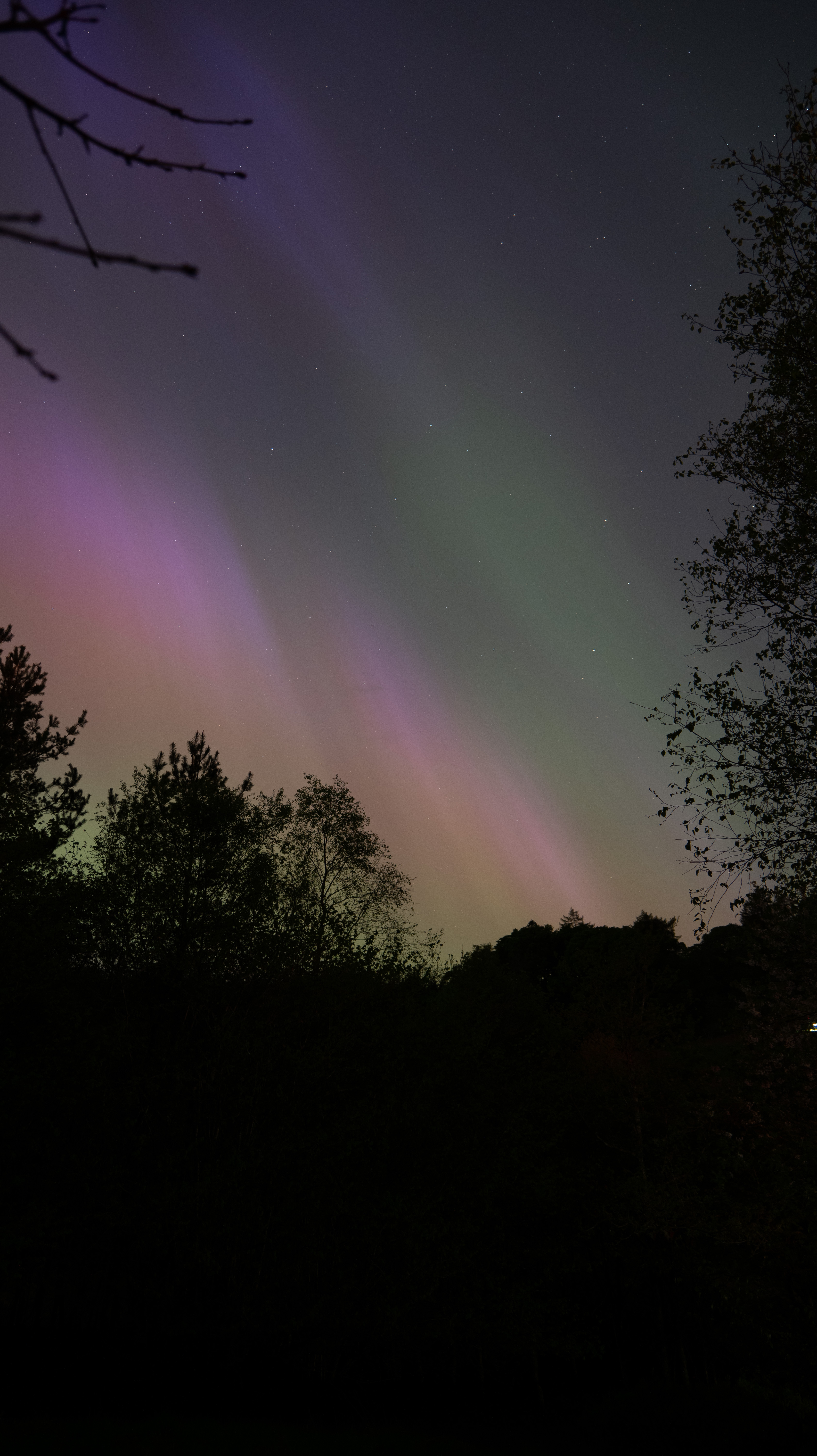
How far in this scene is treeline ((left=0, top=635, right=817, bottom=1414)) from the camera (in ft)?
47.7

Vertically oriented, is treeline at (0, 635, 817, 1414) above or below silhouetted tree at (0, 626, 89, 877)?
below

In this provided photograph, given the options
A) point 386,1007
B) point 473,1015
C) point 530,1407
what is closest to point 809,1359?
point 530,1407

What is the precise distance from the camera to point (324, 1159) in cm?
1608

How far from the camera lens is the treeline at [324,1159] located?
14.5 metres

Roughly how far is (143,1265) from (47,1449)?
378 centimetres

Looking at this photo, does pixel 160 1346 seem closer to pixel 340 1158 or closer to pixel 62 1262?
pixel 62 1262

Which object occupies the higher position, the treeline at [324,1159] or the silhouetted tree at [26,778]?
the silhouetted tree at [26,778]

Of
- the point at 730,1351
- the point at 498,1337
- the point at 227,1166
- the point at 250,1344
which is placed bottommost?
the point at 730,1351

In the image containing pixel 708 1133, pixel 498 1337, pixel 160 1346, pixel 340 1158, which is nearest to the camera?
pixel 160 1346

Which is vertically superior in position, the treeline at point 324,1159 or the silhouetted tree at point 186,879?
the silhouetted tree at point 186,879

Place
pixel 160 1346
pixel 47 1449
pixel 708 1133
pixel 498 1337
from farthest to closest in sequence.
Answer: pixel 708 1133 → pixel 498 1337 → pixel 160 1346 → pixel 47 1449

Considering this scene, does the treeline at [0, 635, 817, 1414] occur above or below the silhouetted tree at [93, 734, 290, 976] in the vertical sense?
below

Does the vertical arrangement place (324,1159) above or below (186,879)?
below

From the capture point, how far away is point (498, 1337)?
18250mm
